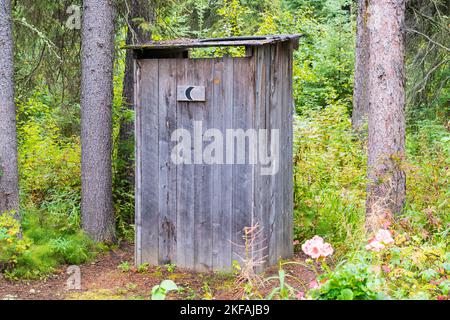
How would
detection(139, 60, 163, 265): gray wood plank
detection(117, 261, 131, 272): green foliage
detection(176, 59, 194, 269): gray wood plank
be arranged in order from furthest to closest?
detection(117, 261, 131, 272): green foliage → detection(139, 60, 163, 265): gray wood plank → detection(176, 59, 194, 269): gray wood plank

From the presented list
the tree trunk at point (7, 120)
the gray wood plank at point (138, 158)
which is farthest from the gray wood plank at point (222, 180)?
the tree trunk at point (7, 120)

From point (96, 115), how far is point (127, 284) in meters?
2.35

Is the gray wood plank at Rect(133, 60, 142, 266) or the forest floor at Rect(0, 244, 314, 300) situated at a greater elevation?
the gray wood plank at Rect(133, 60, 142, 266)

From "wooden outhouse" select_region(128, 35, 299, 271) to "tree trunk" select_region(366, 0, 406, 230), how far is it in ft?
3.45

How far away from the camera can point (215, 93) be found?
22.4 ft

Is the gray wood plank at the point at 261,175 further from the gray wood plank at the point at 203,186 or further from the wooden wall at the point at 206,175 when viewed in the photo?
the gray wood plank at the point at 203,186

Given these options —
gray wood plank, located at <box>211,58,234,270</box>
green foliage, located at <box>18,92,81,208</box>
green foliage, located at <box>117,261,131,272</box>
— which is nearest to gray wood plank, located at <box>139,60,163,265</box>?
green foliage, located at <box>117,261,131,272</box>

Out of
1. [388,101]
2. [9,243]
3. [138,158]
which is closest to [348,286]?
[388,101]

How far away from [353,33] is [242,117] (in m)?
12.9

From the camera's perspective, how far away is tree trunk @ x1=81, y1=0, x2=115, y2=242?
25.6 feet

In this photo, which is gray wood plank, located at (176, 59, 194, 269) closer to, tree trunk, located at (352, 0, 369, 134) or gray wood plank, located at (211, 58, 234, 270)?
gray wood plank, located at (211, 58, 234, 270)

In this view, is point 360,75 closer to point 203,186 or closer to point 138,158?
point 203,186

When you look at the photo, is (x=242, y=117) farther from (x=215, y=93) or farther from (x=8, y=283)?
(x=8, y=283)
